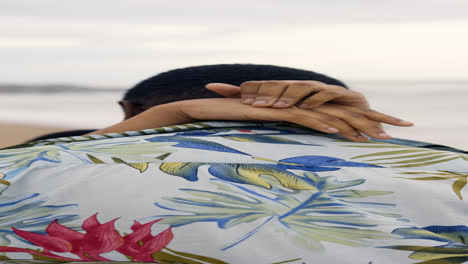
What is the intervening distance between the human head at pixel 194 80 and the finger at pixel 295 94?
0.58 feet

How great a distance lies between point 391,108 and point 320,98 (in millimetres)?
4224

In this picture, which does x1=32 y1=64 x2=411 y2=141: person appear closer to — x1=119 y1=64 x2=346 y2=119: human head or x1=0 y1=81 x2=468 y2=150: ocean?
x1=119 y1=64 x2=346 y2=119: human head

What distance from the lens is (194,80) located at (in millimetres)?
1062

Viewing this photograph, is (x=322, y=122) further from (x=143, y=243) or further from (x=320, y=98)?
(x=143, y=243)

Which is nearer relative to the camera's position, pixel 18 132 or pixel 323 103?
pixel 323 103

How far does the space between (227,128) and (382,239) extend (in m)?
0.32

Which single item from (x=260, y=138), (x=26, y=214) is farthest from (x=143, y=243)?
(x=260, y=138)

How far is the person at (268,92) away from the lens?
0.89 metres

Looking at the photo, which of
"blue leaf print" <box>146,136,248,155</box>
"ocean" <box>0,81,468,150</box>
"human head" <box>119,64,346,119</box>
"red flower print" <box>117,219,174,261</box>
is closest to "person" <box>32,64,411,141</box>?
"human head" <box>119,64,346,119</box>

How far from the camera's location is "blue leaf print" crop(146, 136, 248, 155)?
30.7 inches

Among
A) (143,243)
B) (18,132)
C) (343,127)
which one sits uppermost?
(343,127)

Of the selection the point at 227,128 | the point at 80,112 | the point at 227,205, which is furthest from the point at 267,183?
the point at 80,112

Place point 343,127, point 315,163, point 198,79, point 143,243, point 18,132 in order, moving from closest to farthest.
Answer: point 143,243, point 315,163, point 343,127, point 198,79, point 18,132

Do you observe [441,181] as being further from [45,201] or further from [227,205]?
[45,201]
